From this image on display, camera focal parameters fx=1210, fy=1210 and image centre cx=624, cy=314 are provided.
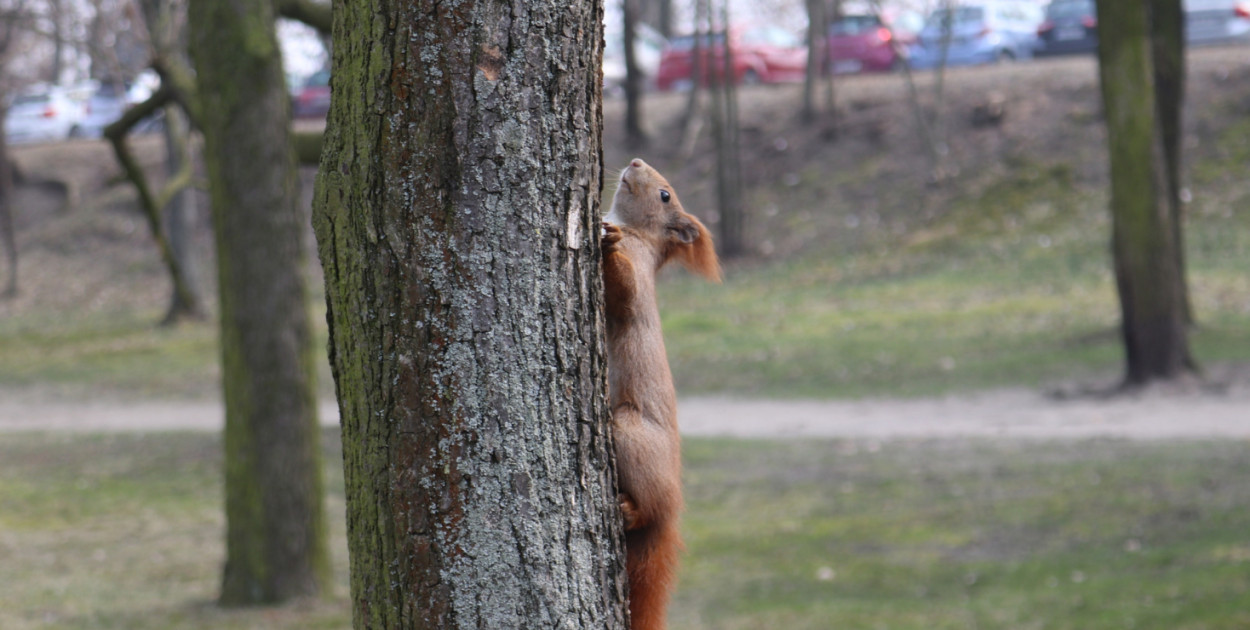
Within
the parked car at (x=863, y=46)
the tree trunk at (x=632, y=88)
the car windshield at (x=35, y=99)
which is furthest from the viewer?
the car windshield at (x=35, y=99)

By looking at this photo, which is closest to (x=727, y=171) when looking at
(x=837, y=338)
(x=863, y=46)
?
(x=837, y=338)

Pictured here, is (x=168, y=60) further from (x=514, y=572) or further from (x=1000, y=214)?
(x=1000, y=214)

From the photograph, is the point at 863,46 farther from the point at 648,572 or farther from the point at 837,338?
the point at 648,572

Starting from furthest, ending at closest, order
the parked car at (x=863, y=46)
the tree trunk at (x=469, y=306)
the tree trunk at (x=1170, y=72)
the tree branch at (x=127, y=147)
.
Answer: the parked car at (x=863, y=46) < the tree trunk at (x=1170, y=72) < the tree branch at (x=127, y=147) < the tree trunk at (x=469, y=306)

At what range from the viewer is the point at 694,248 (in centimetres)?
332

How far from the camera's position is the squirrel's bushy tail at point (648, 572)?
2.46 meters

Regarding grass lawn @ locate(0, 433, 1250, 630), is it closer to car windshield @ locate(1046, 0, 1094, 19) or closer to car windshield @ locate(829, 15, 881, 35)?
car windshield @ locate(1046, 0, 1094, 19)

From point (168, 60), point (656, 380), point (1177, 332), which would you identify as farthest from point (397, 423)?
point (1177, 332)

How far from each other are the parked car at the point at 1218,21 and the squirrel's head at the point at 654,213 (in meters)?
28.8

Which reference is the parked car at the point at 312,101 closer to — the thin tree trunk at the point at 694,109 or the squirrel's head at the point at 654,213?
the thin tree trunk at the point at 694,109

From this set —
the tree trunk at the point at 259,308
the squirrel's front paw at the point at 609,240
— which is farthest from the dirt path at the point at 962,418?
the squirrel's front paw at the point at 609,240

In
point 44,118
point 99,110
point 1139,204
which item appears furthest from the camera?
point 44,118

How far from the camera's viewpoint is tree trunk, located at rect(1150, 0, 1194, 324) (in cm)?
1462

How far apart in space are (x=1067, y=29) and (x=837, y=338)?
16.6 metres
